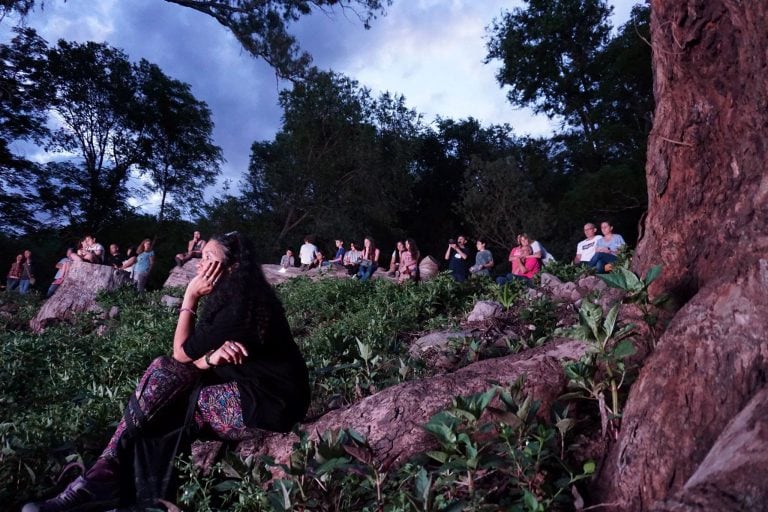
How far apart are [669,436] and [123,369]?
4.72m

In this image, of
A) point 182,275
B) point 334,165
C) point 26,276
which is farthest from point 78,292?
point 334,165

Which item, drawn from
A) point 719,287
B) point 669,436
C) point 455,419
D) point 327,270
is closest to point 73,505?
point 455,419

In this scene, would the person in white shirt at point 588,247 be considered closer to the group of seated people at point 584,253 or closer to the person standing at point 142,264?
the group of seated people at point 584,253

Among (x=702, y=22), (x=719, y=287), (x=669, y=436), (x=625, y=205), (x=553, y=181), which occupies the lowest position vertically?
(x=669, y=436)

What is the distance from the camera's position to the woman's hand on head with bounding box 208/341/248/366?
2932mm

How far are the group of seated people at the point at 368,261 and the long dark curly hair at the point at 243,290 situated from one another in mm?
6074

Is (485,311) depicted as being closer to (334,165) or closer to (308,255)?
(308,255)

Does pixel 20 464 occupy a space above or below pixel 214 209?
below

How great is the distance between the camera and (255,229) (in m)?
25.8

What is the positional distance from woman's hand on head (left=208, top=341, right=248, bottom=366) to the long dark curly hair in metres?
0.13

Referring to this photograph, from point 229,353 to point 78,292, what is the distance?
29.3ft

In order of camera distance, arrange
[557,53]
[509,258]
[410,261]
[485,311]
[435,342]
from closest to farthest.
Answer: [435,342], [485,311], [509,258], [410,261], [557,53]

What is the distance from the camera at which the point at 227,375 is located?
9.92 feet

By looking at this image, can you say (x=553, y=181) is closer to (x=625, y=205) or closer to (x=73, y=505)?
(x=625, y=205)
